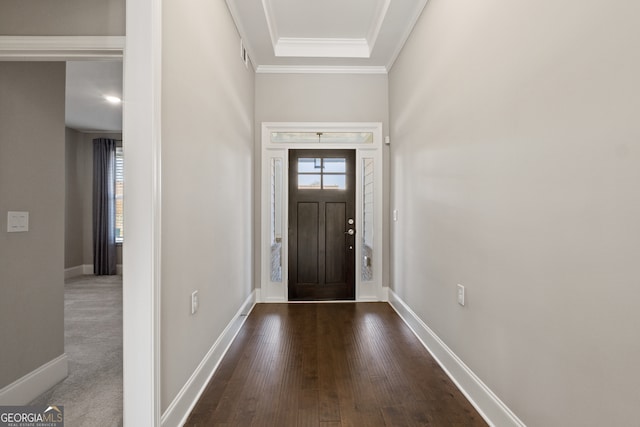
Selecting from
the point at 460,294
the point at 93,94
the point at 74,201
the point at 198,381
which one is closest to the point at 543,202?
the point at 460,294

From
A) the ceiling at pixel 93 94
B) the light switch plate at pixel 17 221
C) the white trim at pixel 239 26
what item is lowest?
the light switch plate at pixel 17 221

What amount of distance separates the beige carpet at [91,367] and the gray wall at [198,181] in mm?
598

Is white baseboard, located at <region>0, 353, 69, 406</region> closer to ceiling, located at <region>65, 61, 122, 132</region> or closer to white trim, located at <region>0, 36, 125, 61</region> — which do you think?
white trim, located at <region>0, 36, 125, 61</region>

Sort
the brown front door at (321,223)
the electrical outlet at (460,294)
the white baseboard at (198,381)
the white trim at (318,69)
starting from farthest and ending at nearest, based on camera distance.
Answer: the brown front door at (321,223) < the white trim at (318,69) < the electrical outlet at (460,294) < the white baseboard at (198,381)

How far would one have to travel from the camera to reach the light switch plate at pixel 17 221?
76.8 inches

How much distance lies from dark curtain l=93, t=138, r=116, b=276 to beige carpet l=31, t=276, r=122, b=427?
206 cm

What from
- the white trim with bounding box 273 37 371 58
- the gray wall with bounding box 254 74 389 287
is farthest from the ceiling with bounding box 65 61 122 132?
the white trim with bounding box 273 37 371 58

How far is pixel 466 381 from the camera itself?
2.04 m

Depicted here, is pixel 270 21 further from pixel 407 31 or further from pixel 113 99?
pixel 113 99

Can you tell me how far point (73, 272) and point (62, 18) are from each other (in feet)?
19.8

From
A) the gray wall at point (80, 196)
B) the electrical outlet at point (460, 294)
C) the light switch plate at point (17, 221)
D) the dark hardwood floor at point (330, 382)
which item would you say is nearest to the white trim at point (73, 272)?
the gray wall at point (80, 196)

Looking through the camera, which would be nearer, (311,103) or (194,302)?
(194,302)

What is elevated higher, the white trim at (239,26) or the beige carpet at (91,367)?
the white trim at (239,26)

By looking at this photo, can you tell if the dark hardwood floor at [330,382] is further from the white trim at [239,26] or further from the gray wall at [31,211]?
the white trim at [239,26]
